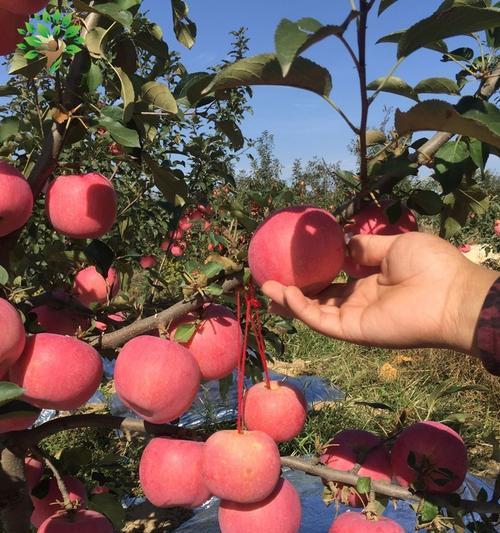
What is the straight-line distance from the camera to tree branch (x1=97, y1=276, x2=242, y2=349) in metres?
1.01

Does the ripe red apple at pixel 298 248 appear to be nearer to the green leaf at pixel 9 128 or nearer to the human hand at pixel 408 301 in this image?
the human hand at pixel 408 301

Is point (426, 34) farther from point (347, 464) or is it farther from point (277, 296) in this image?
point (347, 464)

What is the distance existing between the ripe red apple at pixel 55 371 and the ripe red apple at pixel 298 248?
1.16 ft

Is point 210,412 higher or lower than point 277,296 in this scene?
lower

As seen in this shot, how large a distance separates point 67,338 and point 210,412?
99.6 inches

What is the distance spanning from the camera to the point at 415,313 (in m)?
0.94

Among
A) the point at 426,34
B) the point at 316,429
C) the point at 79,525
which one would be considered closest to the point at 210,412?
the point at 316,429

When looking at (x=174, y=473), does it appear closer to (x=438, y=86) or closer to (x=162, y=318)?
(x=162, y=318)

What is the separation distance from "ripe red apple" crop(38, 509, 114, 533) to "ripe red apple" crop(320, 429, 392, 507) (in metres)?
0.48

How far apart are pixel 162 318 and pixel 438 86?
0.64 metres

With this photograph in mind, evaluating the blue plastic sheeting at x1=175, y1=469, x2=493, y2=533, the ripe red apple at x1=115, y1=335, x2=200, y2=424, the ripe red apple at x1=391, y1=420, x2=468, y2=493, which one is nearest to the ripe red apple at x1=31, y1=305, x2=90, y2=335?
the ripe red apple at x1=115, y1=335, x2=200, y2=424

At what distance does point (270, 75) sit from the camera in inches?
28.9

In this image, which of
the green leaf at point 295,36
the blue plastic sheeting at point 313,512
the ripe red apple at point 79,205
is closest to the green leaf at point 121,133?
the ripe red apple at point 79,205

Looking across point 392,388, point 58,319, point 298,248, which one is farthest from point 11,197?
point 392,388
